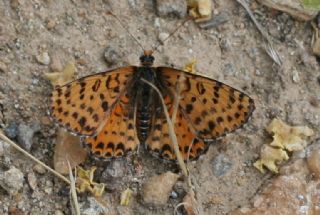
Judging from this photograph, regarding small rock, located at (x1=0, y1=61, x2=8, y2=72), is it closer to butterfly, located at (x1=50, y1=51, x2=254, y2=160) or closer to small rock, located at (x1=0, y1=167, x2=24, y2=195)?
butterfly, located at (x1=50, y1=51, x2=254, y2=160)

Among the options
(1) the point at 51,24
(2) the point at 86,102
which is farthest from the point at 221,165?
(1) the point at 51,24

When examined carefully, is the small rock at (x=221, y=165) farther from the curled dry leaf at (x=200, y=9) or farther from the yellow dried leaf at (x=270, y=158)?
the curled dry leaf at (x=200, y=9)

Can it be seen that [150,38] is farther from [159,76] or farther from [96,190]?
[96,190]

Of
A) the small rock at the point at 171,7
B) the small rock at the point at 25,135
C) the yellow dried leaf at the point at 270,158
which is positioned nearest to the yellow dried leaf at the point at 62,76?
the small rock at the point at 25,135

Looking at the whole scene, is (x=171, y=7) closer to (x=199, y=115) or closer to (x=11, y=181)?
(x=199, y=115)

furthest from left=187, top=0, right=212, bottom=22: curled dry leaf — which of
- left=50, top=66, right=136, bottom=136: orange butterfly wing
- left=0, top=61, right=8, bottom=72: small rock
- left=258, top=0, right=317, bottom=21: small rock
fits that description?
left=0, top=61, right=8, bottom=72: small rock

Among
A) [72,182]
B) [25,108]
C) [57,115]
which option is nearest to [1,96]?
[25,108]

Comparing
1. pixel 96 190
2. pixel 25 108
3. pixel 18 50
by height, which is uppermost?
pixel 18 50
